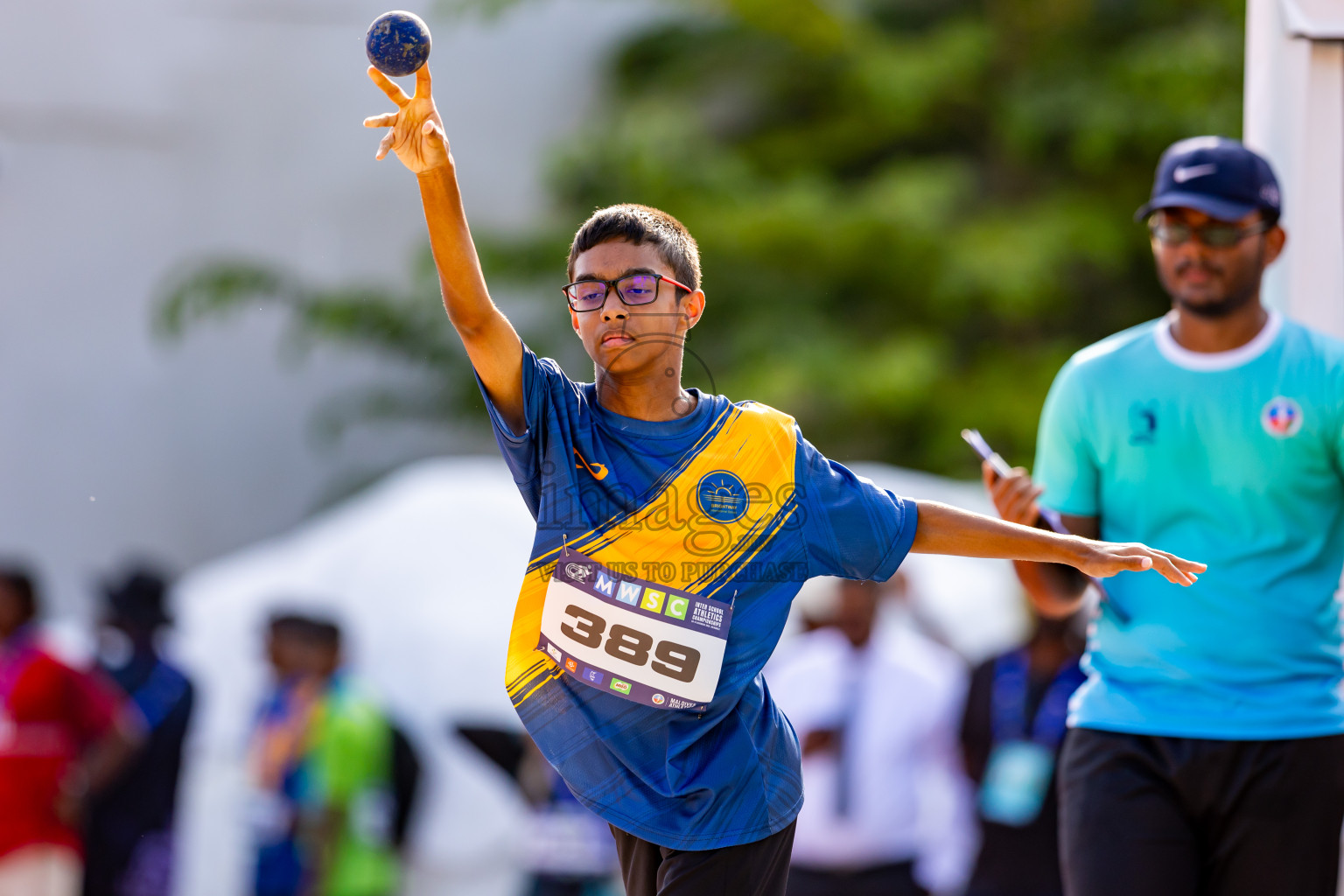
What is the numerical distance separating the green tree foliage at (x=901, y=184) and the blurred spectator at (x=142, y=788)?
4.41 meters

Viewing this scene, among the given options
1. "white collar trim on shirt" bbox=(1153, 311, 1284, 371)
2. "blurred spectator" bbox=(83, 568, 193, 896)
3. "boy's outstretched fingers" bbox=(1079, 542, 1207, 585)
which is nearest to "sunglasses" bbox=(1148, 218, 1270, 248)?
"white collar trim on shirt" bbox=(1153, 311, 1284, 371)

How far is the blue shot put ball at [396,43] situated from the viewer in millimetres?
2045

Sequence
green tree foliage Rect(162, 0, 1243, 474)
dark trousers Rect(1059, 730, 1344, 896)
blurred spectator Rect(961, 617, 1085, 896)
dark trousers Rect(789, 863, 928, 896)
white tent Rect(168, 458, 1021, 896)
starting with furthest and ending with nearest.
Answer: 1. green tree foliage Rect(162, 0, 1243, 474)
2. white tent Rect(168, 458, 1021, 896)
3. dark trousers Rect(789, 863, 928, 896)
4. blurred spectator Rect(961, 617, 1085, 896)
5. dark trousers Rect(1059, 730, 1344, 896)

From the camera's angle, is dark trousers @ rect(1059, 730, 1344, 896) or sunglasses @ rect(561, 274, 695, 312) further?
dark trousers @ rect(1059, 730, 1344, 896)

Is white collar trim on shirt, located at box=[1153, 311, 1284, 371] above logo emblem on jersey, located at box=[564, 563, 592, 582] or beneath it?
above

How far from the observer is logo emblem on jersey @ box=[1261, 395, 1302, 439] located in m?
2.81

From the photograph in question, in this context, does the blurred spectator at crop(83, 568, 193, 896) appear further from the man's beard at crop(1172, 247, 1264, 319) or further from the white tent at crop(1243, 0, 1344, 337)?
the man's beard at crop(1172, 247, 1264, 319)

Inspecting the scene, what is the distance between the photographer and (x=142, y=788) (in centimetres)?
657

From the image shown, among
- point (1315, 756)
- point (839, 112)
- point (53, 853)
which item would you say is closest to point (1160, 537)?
point (1315, 756)

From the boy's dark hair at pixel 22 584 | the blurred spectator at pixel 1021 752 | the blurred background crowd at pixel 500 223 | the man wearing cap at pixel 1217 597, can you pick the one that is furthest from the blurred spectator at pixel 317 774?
the man wearing cap at pixel 1217 597

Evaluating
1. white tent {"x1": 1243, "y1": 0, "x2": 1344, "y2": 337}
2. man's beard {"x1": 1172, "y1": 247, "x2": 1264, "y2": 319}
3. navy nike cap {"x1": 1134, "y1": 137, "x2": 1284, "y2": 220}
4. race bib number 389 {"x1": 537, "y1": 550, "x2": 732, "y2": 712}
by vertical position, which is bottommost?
race bib number 389 {"x1": 537, "y1": 550, "x2": 732, "y2": 712}

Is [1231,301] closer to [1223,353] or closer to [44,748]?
[1223,353]

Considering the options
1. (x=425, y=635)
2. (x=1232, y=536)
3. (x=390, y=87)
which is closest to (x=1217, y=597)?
(x=1232, y=536)

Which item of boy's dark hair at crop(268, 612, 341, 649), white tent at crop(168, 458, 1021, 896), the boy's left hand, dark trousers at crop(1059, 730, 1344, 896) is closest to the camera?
the boy's left hand
